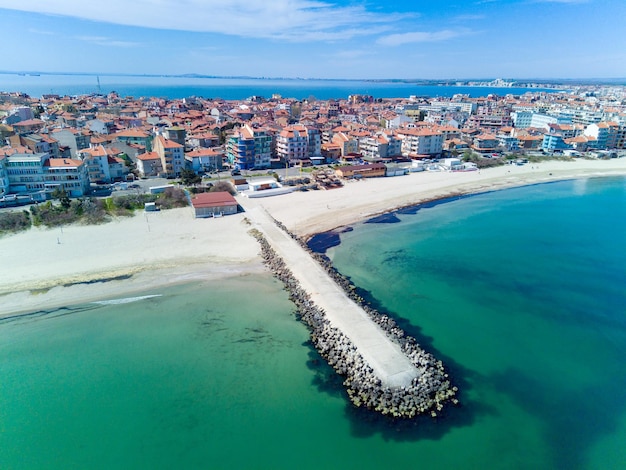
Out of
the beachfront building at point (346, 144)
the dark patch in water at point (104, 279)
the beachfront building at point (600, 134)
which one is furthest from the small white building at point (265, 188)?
the beachfront building at point (600, 134)

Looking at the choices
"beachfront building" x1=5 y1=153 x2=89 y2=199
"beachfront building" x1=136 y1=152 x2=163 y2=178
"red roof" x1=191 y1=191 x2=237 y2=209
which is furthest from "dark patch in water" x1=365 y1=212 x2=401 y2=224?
"beachfront building" x1=5 y1=153 x2=89 y2=199

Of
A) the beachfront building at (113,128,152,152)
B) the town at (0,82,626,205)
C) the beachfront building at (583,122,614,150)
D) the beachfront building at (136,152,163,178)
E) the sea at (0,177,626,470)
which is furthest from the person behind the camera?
the beachfront building at (583,122,614,150)

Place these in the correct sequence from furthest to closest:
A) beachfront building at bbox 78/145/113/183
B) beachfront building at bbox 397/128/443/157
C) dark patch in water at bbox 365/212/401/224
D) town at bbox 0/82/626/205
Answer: beachfront building at bbox 397/128/443/157 < beachfront building at bbox 78/145/113/183 < town at bbox 0/82/626/205 < dark patch in water at bbox 365/212/401/224

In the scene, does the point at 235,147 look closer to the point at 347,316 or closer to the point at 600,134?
the point at 347,316

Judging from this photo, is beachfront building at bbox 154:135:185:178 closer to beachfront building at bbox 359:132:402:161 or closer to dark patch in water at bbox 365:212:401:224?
dark patch in water at bbox 365:212:401:224

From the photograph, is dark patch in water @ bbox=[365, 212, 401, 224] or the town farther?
the town

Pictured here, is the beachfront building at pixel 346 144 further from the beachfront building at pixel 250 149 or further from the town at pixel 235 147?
the beachfront building at pixel 250 149
